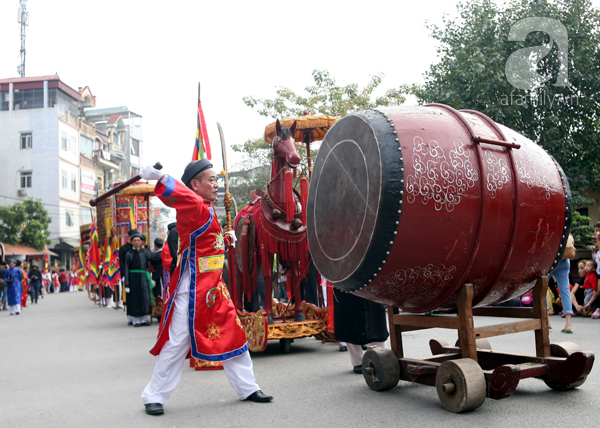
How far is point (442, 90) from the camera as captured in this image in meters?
14.3

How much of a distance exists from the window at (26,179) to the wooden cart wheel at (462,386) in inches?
1604

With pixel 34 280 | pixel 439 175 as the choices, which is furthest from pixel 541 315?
pixel 34 280

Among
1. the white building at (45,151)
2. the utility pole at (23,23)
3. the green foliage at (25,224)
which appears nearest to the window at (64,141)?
the white building at (45,151)

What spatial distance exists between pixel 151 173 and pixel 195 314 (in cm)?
105

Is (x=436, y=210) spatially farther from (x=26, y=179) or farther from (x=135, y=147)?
(x=135, y=147)

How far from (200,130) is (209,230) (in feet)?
7.26

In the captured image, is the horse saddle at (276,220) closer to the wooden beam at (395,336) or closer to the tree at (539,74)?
the wooden beam at (395,336)

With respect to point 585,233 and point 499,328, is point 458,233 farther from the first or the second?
point 585,233

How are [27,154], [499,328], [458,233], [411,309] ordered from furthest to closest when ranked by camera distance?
[27,154]
[411,309]
[499,328]
[458,233]

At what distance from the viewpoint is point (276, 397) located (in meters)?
4.27

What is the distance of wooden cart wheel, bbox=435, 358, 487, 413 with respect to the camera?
3.45 meters

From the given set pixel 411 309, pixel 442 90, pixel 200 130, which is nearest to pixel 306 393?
pixel 411 309

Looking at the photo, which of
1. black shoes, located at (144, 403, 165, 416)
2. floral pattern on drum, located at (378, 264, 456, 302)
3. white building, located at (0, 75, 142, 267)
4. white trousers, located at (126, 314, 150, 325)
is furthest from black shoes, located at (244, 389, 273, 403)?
white building, located at (0, 75, 142, 267)

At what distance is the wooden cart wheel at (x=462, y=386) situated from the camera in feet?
11.3
